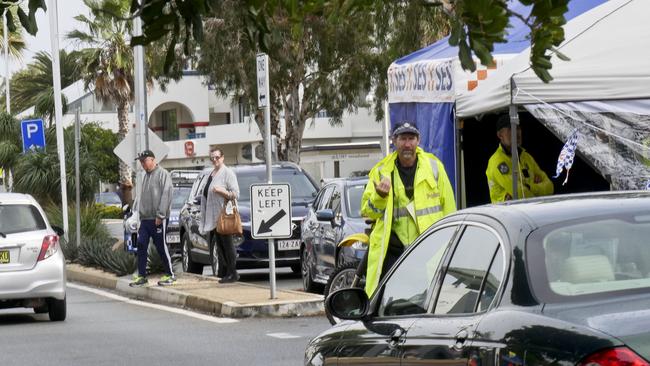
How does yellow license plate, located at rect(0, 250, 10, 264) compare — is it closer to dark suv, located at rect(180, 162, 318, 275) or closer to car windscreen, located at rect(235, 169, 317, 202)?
dark suv, located at rect(180, 162, 318, 275)

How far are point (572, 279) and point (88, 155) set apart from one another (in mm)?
38099

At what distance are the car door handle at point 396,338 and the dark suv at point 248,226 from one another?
14.5m

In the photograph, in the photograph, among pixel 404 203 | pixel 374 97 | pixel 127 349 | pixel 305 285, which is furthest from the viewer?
pixel 374 97

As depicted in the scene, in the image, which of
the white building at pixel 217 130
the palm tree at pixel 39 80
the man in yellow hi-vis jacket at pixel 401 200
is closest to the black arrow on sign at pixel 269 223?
the man in yellow hi-vis jacket at pixel 401 200

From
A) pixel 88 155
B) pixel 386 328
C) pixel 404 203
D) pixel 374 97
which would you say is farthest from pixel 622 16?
pixel 374 97

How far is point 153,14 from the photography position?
5.86 meters

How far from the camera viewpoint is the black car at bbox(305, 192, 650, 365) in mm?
4430

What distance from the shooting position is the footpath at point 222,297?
51.5 feet

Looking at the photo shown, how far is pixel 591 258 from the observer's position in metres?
5.00

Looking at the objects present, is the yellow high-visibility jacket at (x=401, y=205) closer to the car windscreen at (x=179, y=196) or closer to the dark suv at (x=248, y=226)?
the dark suv at (x=248, y=226)

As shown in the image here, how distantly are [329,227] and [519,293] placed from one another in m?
12.4

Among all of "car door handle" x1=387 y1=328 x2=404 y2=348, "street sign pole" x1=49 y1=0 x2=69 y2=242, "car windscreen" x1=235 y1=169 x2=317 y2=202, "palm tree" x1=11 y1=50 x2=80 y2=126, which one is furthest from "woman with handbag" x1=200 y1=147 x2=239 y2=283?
"palm tree" x1=11 y1=50 x2=80 y2=126

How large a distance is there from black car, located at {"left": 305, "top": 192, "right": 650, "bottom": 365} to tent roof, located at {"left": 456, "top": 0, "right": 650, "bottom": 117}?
513 cm

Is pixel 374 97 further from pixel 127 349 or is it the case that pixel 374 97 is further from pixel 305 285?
pixel 127 349
